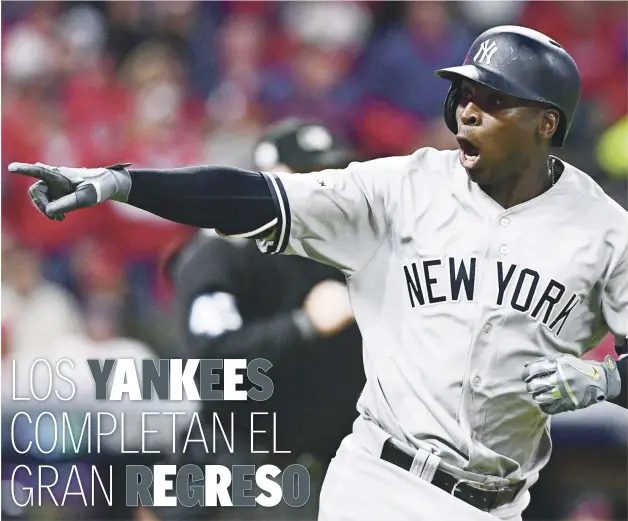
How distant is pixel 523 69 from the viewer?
1.55 metres

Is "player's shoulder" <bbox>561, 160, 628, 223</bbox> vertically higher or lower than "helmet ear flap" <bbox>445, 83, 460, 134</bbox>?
lower

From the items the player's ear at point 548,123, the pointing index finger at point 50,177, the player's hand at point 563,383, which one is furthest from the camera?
the player's ear at point 548,123

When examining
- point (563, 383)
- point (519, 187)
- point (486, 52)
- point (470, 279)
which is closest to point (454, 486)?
point (563, 383)

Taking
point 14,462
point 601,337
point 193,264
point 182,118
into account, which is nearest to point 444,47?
point 182,118

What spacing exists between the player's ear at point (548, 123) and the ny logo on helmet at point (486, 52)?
0.15 m

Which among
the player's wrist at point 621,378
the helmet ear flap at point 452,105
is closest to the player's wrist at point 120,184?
the helmet ear flap at point 452,105

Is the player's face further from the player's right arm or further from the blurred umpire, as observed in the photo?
the blurred umpire

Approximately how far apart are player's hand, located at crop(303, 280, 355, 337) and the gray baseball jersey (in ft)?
2.84

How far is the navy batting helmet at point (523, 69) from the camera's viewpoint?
1.55 m

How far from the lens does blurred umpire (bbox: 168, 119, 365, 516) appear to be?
253 cm

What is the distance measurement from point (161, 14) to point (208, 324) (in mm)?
934

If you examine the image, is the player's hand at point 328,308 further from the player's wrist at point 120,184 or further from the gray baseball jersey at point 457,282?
the player's wrist at point 120,184

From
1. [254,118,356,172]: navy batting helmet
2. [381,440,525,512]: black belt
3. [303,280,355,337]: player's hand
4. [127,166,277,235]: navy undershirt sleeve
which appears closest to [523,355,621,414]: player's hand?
[381,440,525,512]: black belt

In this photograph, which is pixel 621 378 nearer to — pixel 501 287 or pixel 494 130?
pixel 501 287
